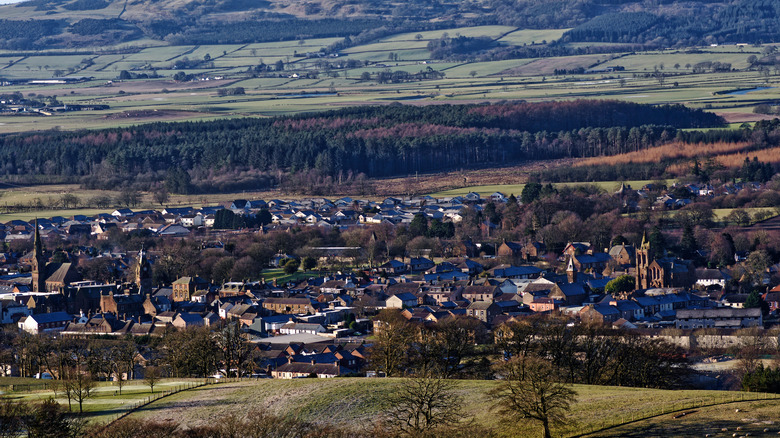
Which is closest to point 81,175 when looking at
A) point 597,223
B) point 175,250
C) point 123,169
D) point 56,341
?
point 123,169

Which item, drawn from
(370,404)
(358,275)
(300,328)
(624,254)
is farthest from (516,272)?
(370,404)

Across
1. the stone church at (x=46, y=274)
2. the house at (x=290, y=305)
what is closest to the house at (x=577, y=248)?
the house at (x=290, y=305)

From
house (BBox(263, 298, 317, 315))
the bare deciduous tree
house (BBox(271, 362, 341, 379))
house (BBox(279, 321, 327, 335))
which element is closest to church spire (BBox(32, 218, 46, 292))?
house (BBox(263, 298, 317, 315))

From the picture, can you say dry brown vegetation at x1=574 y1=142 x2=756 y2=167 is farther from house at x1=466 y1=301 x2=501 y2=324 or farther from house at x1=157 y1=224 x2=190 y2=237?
house at x1=466 y1=301 x2=501 y2=324

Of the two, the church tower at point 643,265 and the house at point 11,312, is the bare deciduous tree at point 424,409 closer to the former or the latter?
the church tower at point 643,265

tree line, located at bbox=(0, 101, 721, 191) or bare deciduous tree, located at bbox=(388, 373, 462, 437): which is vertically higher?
bare deciduous tree, located at bbox=(388, 373, 462, 437)

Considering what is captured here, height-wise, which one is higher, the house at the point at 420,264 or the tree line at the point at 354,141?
the house at the point at 420,264
